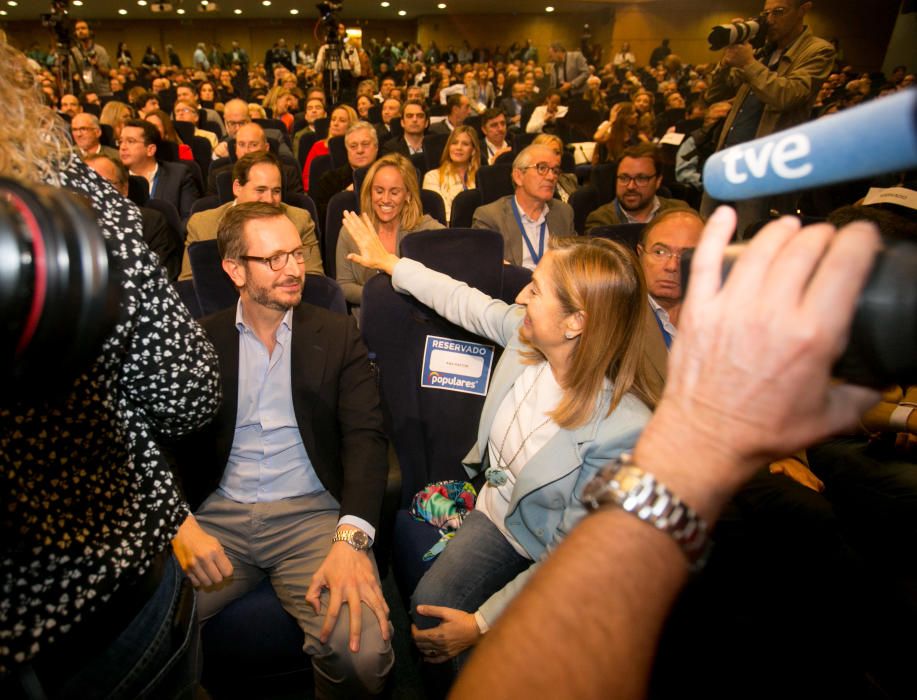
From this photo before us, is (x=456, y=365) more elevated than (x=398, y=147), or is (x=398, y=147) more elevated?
(x=398, y=147)

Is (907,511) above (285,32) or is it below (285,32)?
below

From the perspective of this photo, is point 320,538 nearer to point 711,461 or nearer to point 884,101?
point 711,461

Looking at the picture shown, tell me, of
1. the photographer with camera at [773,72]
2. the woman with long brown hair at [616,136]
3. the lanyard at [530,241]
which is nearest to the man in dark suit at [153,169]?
the lanyard at [530,241]

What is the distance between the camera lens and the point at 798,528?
1646 mm

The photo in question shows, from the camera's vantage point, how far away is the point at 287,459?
170cm

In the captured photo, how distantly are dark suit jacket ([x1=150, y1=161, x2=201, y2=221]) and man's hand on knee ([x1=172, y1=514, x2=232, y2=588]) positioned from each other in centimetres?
368

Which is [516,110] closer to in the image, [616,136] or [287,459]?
[616,136]

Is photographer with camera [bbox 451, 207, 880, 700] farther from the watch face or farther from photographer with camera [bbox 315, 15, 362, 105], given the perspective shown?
photographer with camera [bbox 315, 15, 362, 105]

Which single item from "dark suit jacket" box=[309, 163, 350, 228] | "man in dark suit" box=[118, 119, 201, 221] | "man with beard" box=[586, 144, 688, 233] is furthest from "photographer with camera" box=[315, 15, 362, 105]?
"man with beard" box=[586, 144, 688, 233]

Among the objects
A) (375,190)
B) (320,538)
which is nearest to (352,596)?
(320,538)

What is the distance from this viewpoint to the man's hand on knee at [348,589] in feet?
4.50

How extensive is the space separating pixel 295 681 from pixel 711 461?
4.94 ft

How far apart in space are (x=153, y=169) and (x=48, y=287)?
4.85 m

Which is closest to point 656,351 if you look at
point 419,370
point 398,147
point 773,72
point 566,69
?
point 419,370
